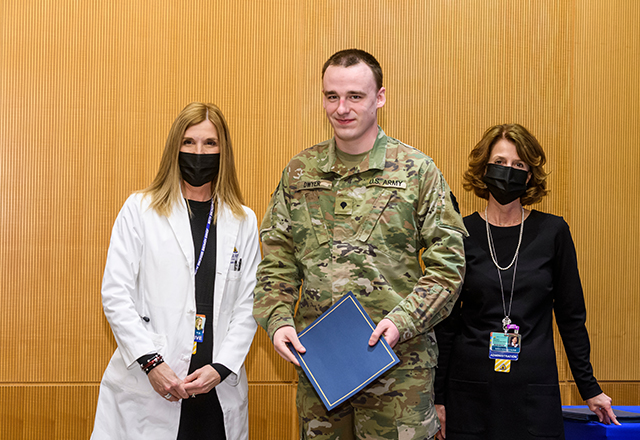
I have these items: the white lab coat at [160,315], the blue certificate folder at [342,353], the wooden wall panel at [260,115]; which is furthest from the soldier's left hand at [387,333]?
the wooden wall panel at [260,115]

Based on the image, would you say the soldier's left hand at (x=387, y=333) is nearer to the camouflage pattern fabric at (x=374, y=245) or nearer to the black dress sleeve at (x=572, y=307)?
the camouflage pattern fabric at (x=374, y=245)

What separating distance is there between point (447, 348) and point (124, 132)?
2.16 m

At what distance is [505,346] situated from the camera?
195cm

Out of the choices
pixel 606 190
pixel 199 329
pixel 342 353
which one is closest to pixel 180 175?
pixel 199 329

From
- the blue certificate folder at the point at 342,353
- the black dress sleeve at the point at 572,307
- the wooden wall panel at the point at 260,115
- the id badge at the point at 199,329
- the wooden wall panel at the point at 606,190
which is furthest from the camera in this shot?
the wooden wall panel at the point at 606,190

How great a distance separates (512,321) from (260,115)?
72.4 inches

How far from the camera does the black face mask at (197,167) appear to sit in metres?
2.10

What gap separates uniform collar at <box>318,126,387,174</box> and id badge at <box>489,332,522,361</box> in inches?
32.7

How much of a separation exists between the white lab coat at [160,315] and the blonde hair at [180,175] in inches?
1.9

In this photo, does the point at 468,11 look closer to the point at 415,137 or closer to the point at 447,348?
the point at 415,137

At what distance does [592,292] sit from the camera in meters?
3.21

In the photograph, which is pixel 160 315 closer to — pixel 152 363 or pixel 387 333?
pixel 152 363

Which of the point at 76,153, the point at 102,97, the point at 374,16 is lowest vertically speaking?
the point at 76,153

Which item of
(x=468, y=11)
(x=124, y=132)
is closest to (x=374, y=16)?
(x=468, y=11)
